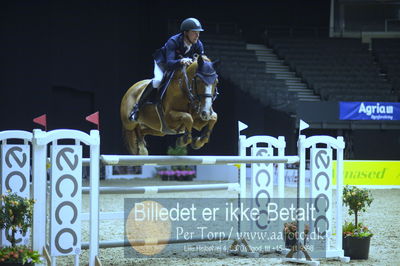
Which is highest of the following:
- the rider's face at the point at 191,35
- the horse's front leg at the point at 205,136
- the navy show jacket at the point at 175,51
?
the rider's face at the point at 191,35

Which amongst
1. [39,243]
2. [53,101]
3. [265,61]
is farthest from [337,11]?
[39,243]

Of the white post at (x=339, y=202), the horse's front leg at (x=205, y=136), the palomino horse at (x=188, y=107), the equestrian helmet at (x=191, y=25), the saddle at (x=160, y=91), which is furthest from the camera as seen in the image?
the white post at (x=339, y=202)

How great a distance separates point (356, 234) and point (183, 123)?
1.93 meters

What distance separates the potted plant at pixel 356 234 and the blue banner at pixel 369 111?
10.4 metres

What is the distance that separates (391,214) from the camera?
9.48 metres

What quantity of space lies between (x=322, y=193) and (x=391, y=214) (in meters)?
4.22

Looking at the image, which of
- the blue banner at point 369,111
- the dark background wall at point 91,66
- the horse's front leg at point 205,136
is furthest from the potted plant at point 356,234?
the blue banner at point 369,111

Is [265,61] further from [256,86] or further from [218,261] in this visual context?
[218,261]

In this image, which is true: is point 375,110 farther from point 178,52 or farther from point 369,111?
point 178,52

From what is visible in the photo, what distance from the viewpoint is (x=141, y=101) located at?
591 cm

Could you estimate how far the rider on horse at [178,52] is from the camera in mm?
5438

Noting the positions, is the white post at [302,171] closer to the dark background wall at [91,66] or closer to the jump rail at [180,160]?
the jump rail at [180,160]

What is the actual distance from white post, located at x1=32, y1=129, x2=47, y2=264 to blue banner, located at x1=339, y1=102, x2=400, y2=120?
1251 cm

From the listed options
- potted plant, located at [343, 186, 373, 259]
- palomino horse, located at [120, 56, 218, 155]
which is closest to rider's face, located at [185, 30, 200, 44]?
palomino horse, located at [120, 56, 218, 155]
